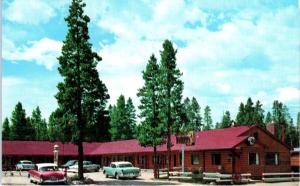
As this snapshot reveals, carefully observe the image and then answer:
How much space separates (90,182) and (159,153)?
22.0 metres

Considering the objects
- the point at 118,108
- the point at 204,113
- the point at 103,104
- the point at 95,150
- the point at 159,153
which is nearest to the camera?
the point at 103,104

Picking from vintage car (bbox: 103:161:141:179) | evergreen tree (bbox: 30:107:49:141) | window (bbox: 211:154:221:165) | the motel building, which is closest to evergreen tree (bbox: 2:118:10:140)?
evergreen tree (bbox: 30:107:49:141)

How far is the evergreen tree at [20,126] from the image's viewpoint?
86.7 metres

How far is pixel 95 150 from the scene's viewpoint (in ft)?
251

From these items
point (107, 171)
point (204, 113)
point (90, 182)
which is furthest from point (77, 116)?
point (204, 113)

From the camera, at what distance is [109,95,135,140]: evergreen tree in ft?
330

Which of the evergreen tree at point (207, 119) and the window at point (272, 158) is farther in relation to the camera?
the evergreen tree at point (207, 119)

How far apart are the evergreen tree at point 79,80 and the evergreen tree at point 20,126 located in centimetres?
5036

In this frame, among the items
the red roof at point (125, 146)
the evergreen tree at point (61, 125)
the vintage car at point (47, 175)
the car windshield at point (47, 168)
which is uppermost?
the evergreen tree at point (61, 125)

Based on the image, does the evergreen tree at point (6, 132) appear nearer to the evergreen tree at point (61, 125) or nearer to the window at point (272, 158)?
the evergreen tree at point (61, 125)

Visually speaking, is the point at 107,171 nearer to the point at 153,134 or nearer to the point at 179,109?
the point at 153,134

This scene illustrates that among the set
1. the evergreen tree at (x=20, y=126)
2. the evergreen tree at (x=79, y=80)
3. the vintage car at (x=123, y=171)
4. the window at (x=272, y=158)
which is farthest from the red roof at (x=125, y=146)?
the evergreen tree at (x=20, y=126)

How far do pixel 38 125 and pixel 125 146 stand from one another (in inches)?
1612

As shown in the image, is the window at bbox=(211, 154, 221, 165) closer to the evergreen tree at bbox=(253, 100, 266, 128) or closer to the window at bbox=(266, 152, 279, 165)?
the window at bbox=(266, 152, 279, 165)
